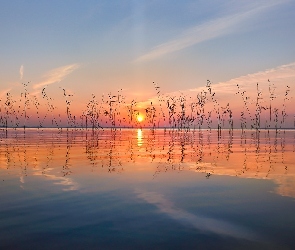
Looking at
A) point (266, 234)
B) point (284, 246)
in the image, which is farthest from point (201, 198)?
point (284, 246)

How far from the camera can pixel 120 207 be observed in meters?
12.5

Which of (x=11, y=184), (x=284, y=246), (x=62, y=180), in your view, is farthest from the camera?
(x=62, y=180)

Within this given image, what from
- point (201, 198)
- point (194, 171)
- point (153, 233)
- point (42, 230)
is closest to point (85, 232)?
point (42, 230)

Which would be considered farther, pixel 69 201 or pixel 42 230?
pixel 69 201

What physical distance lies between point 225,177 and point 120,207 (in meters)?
9.85

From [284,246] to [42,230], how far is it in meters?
7.00

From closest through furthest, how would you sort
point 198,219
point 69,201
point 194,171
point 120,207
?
point 198,219 → point 120,207 → point 69,201 → point 194,171

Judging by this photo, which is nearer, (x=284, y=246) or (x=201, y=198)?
(x=284, y=246)

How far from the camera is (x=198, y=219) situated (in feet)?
36.3

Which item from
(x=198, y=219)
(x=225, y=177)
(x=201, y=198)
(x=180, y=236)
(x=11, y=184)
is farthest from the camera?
(x=225, y=177)

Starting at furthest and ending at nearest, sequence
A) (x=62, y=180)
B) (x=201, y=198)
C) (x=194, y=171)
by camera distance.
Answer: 1. (x=194, y=171)
2. (x=62, y=180)
3. (x=201, y=198)

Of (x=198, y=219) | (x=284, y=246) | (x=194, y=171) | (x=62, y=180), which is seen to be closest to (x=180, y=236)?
(x=198, y=219)

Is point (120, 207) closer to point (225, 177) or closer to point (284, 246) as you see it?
point (284, 246)

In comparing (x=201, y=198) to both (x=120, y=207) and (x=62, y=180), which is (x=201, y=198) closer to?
(x=120, y=207)
